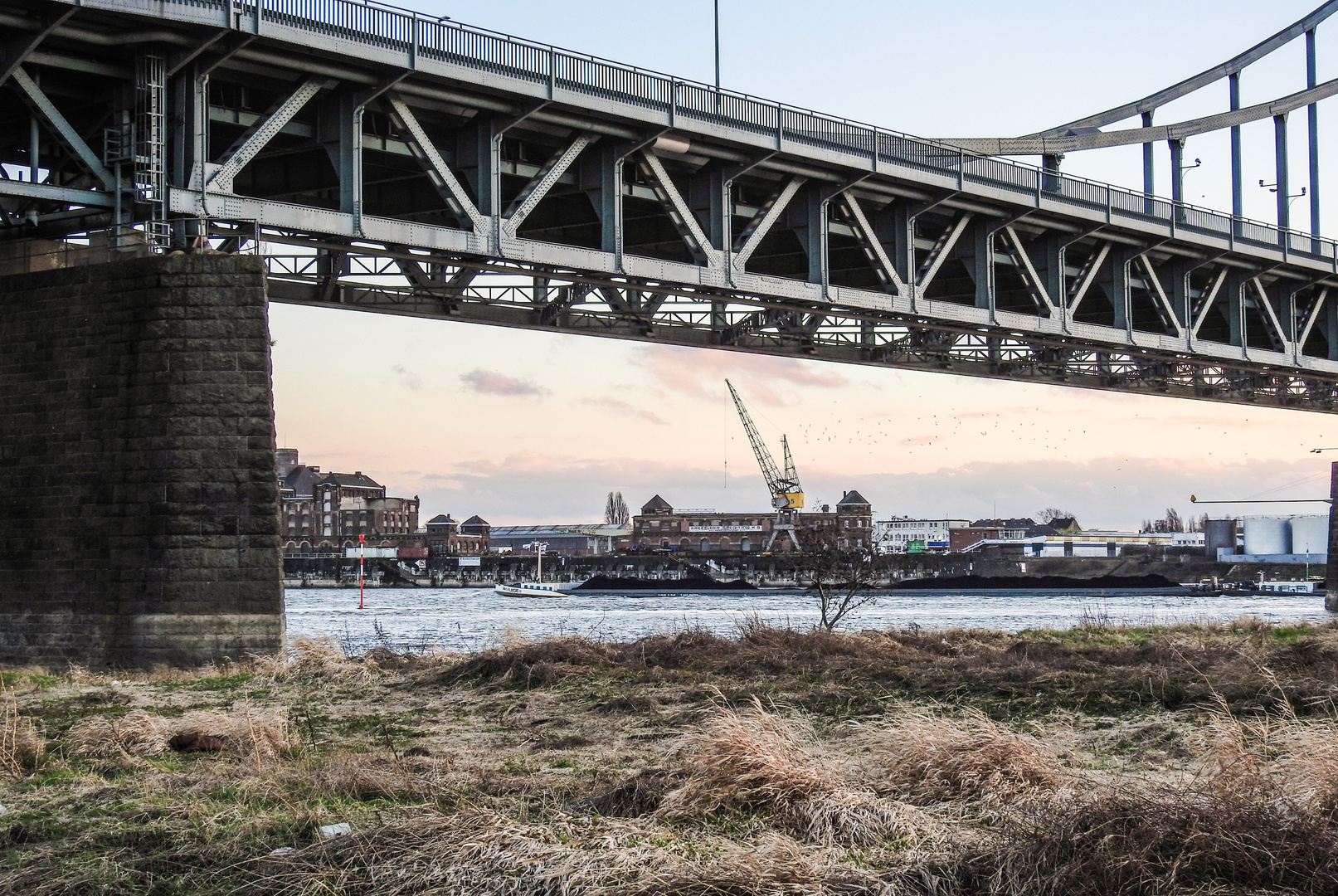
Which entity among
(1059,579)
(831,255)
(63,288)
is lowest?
(1059,579)

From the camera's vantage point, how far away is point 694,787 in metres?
9.06

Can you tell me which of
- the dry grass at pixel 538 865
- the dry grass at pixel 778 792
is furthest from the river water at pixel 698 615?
the dry grass at pixel 538 865

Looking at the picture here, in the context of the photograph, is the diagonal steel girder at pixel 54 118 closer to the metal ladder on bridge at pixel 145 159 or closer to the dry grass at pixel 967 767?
the metal ladder on bridge at pixel 145 159

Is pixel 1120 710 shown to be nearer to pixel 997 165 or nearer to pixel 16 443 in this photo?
pixel 16 443

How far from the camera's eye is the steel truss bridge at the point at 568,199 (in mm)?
23406

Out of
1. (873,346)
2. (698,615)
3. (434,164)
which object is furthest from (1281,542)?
(434,164)

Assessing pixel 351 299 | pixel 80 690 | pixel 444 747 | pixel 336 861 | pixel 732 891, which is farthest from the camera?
pixel 351 299

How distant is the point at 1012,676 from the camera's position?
54.7 feet

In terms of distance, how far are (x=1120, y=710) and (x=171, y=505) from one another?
14649 mm

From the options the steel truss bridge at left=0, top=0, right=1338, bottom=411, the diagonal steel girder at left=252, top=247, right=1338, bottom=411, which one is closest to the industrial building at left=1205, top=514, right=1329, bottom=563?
the diagonal steel girder at left=252, top=247, right=1338, bottom=411

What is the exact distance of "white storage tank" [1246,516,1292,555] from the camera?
183m

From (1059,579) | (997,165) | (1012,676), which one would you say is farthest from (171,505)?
(1059,579)

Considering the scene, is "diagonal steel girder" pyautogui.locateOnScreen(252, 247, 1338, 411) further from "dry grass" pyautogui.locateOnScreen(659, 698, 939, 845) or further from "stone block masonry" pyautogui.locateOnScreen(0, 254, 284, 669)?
"dry grass" pyautogui.locateOnScreen(659, 698, 939, 845)

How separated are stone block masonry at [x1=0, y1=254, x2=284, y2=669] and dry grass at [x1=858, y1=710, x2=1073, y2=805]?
14046 mm
